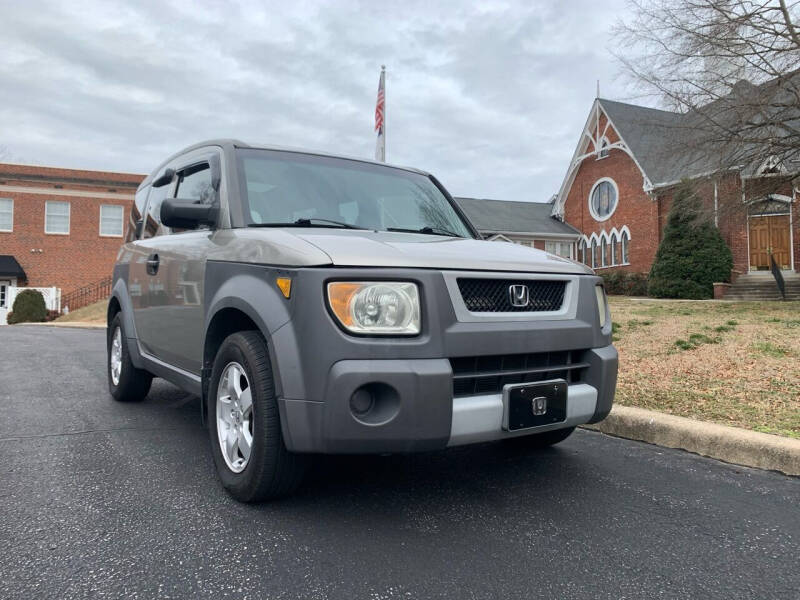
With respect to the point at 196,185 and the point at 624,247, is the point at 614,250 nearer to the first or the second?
the point at 624,247

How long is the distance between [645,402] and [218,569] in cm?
384

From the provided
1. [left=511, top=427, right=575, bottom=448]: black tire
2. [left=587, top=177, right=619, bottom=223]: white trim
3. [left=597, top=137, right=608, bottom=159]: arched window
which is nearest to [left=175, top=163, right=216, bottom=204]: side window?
[left=511, top=427, right=575, bottom=448]: black tire

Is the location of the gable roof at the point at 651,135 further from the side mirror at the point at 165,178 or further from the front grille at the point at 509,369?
the front grille at the point at 509,369

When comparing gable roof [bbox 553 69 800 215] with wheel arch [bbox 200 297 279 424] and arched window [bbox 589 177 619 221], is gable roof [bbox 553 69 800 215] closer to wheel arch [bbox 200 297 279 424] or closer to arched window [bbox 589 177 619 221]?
arched window [bbox 589 177 619 221]

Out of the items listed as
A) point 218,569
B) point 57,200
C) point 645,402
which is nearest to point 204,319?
point 218,569

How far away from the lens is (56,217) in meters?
29.5

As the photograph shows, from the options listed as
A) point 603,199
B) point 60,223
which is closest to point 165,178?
point 603,199

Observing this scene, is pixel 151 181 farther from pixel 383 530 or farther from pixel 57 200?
pixel 57 200

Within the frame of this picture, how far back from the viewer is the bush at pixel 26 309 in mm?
25578

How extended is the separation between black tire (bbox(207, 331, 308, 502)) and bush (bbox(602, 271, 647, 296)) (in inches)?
866

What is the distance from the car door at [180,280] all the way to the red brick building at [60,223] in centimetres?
2787

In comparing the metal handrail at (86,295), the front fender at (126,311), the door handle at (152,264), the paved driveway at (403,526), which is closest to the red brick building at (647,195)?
the paved driveway at (403,526)

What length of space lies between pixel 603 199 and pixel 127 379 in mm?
26805

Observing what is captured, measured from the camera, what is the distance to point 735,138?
1295cm
